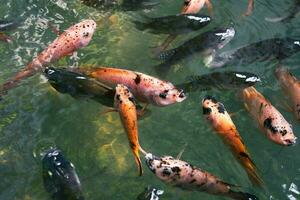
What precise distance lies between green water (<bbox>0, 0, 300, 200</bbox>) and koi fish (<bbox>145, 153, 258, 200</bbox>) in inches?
20.6

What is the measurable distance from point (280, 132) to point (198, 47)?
1132 mm

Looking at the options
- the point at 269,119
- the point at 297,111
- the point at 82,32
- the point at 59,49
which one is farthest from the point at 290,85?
the point at 59,49

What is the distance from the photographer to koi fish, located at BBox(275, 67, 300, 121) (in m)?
4.34

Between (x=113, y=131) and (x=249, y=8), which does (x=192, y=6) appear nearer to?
(x=249, y=8)

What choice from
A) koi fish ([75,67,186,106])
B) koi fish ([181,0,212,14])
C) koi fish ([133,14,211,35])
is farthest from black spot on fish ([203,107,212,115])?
koi fish ([181,0,212,14])

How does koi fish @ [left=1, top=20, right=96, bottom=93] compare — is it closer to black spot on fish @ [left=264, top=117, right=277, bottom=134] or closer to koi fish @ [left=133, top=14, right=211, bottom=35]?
koi fish @ [left=133, top=14, right=211, bottom=35]

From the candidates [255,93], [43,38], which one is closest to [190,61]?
[255,93]

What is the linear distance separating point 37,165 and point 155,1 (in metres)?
2.50

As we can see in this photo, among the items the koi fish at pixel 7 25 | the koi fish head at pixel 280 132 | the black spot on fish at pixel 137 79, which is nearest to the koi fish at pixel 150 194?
the black spot on fish at pixel 137 79

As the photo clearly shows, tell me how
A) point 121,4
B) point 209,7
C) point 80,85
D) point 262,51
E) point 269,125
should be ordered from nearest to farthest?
point 80,85
point 269,125
point 262,51
point 121,4
point 209,7

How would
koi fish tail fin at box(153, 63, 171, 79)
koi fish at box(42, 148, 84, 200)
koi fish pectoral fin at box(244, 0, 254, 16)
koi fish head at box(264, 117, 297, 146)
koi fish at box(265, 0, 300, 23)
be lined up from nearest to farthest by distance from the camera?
koi fish at box(42, 148, 84, 200) → koi fish head at box(264, 117, 297, 146) → koi fish tail fin at box(153, 63, 171, 79) → koi fish at box(265, 0, 300, 23) → koi fish pectoral fin at box(244, 0, 254, 16)

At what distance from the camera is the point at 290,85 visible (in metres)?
4.53

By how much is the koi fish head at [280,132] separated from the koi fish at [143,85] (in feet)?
2.41

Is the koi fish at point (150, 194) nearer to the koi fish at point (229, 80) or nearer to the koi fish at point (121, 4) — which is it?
the koi fish at point (229, 80)
